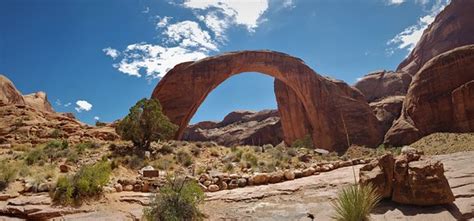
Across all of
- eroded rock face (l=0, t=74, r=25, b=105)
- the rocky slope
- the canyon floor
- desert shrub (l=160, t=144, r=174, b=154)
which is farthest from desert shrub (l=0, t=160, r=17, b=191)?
eroded rock face (l=0, t=74, r=25, b=105)

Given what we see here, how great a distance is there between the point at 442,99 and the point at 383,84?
18296 millimetres

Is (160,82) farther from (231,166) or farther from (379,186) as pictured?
(379,186)

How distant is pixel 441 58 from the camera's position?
26812 millimetres

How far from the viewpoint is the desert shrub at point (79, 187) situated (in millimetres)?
7977

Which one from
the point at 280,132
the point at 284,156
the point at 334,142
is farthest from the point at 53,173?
the point at 280,132

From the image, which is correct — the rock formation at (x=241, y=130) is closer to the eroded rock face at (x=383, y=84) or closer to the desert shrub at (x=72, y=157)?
the eroded rock face at (x=383, y=84)

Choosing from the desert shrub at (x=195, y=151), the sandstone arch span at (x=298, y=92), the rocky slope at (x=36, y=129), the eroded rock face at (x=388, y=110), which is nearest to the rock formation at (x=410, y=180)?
the desert shrub at (x=195, y=151)

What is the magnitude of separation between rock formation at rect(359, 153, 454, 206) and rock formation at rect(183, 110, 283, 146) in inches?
1508

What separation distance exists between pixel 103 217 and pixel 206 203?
2304 millimetres

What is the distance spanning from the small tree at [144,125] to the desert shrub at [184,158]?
1.91 metres

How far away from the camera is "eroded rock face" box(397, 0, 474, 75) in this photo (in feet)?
138

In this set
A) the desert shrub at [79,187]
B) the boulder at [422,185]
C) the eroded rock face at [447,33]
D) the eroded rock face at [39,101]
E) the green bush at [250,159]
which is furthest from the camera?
the eroded rock face at [447,33]

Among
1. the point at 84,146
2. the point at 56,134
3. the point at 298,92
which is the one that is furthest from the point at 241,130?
the point at 84,146

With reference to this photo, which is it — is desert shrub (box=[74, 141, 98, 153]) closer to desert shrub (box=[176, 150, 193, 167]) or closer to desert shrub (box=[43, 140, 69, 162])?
desert shrub (box=[43, 140, 69, 162])
